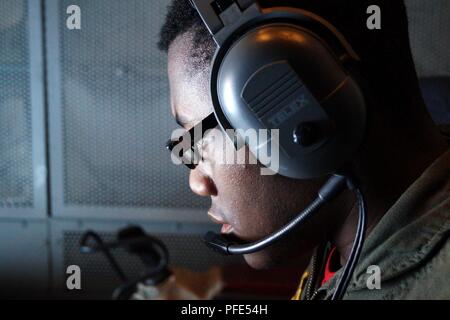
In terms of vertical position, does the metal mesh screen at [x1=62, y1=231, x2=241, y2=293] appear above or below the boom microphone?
below

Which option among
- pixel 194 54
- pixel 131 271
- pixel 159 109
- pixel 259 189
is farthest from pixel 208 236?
pixel 131 271

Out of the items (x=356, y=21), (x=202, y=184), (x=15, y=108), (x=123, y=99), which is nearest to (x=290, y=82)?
(x=356, y=21)

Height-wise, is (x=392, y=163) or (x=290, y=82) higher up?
(x=290, y=82)

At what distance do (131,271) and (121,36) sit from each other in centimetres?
60

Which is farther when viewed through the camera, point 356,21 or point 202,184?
point 202,184

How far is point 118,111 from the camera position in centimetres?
105

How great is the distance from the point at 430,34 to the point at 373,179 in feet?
2.03

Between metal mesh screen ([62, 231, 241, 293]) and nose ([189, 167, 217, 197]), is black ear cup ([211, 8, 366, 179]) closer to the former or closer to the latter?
nose ([189, 167, 217, 197])

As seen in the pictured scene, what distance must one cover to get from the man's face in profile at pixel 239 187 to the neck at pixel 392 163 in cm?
7

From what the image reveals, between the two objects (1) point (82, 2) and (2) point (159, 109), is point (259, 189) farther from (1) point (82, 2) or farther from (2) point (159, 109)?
(1) point (82, 2)

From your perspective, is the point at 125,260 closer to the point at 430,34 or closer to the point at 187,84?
the point at 187,84

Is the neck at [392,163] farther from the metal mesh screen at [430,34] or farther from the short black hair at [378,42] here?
the metal mesh screen at [430,34]

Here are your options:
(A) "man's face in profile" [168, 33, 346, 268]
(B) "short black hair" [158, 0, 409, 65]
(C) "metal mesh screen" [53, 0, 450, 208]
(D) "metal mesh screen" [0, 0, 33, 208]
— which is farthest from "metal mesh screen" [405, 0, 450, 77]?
(D) "metal mesh screen" [0, 0, 33, 208]

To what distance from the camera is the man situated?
51cm
